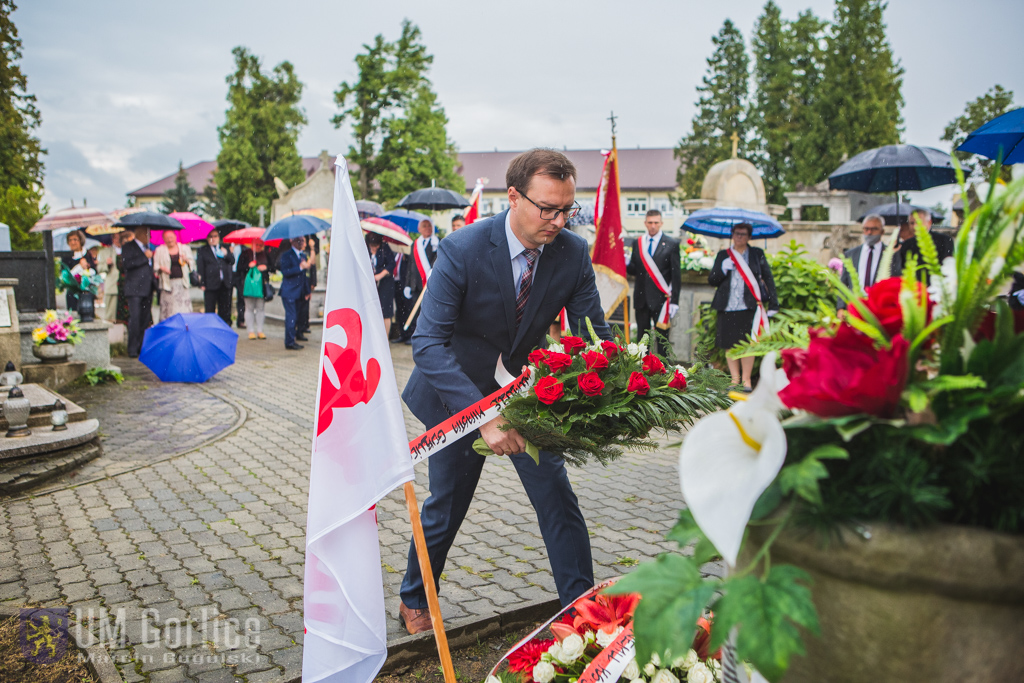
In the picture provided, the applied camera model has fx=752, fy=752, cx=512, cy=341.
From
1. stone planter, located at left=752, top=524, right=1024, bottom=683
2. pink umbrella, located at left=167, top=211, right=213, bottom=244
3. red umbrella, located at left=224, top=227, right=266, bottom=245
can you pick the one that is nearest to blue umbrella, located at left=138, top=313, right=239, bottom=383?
red umbrella, located at left=224, top=227, right=266, bottom=245

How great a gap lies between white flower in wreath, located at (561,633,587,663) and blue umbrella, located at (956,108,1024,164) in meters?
5.85

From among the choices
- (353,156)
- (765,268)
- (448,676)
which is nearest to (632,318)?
(765,268)

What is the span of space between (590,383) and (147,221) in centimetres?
1258

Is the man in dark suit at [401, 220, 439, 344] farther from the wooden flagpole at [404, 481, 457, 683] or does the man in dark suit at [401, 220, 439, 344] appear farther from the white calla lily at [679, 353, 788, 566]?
the white calla lily at [679, 353, 788, 566]

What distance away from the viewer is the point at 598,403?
2.85 meters

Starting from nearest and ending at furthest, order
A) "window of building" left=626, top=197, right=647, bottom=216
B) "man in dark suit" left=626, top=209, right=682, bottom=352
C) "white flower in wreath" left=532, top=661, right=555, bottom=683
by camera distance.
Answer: "white flower in wreath" left=532, top=661, right=555, bottom=683
"man in dark suit" left=626, top=209, right=682, bottom=352
"window of building" left=626, top=197, right=647, bottom=216

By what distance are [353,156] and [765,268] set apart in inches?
1673

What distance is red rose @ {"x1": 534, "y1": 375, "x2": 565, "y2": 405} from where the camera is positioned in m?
2.76

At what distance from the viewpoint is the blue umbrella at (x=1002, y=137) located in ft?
21.5

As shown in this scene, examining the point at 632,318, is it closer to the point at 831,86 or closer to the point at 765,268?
the point at 765,268

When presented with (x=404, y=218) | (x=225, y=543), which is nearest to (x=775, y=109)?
(x=404, y=218)

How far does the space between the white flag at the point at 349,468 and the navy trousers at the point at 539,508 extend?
1.76 feet

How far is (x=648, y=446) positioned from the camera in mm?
2893

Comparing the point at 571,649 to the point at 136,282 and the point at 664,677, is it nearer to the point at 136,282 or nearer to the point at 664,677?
the point at 664,677
